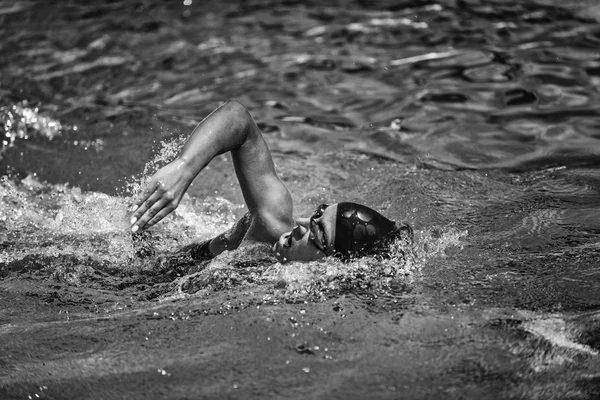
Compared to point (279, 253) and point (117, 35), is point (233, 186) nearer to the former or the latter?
point (279, 253)

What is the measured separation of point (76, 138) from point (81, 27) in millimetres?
3437

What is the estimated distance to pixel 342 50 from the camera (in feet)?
30.6

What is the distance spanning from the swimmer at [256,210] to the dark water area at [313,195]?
0.12 metres

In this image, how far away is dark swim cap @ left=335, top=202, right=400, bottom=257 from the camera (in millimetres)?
4289

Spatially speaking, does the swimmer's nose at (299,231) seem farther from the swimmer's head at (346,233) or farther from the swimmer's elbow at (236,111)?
the swimmer's elbow at (236,111)

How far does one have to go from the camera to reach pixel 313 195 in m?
6.17

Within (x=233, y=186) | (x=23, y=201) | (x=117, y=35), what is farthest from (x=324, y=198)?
(x=117, y=35)

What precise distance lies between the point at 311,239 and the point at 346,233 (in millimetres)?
219

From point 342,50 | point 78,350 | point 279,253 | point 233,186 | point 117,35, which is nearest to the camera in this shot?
point 78,350

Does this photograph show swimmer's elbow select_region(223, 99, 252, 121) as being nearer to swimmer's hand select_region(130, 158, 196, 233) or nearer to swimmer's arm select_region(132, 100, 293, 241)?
swimmer's arm select_region(132, 100, 293, 241)

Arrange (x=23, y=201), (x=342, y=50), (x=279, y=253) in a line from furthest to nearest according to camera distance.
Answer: (x=342, y=50)
(x=23, y=201)
(x=279, y=253)

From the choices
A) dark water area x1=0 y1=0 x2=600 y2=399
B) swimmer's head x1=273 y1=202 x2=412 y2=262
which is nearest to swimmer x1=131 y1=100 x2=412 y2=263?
swimmer's head x1=273 y1=202 x2=412 y2=262

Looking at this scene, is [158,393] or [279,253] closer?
[158,393]

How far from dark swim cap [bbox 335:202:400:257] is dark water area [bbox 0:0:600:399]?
3.6 inches
